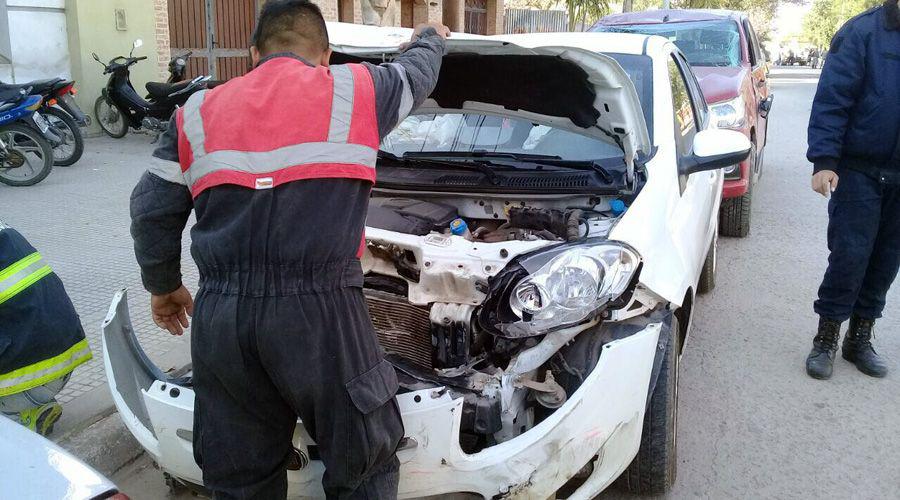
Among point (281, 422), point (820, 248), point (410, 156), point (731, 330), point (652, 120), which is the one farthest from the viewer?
point (820, 248)

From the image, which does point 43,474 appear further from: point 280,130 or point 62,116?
point 62,116

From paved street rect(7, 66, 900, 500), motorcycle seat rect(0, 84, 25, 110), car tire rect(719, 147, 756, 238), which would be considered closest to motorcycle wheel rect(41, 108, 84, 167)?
motorcycle seat rect(0, 84, 25, 110)

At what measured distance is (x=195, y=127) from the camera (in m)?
2.01

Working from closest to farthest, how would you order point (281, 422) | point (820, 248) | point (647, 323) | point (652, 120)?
Result: 1. point (281, 422)
2. point (647, 323)
3. point (652, 120)
4. point (820, 248)

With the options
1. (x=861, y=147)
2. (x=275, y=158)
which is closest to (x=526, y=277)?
(x=275, y=158)

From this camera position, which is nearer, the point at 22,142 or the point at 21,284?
the point at 21,284

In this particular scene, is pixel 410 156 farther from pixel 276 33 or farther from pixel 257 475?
pixel 257 475

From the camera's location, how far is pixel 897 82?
3779 mm

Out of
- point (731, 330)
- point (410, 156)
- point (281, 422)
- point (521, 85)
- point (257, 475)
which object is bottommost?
point (731, 330)

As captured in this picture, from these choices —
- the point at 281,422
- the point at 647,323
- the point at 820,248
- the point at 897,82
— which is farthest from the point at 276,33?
the point at 820,248

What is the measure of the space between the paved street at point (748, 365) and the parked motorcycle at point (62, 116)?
845mm

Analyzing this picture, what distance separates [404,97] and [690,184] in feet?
6.96

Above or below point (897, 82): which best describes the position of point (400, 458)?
below

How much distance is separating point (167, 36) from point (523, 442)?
11.1m
